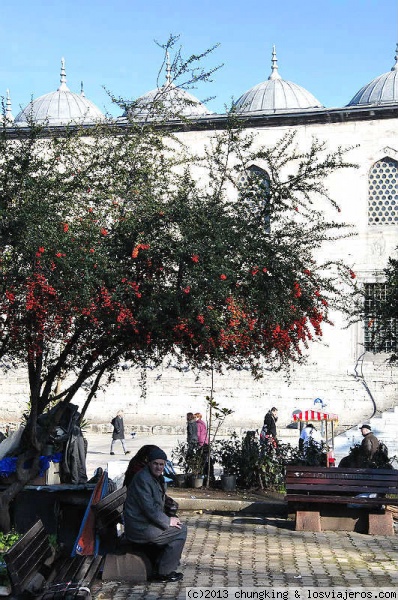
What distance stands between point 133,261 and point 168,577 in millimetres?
3040

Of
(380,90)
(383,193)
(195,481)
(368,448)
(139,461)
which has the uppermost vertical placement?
(380,90)

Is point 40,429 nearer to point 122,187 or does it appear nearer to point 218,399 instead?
point 122,187

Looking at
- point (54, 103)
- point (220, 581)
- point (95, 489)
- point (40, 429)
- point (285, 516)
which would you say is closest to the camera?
point (220, 581)

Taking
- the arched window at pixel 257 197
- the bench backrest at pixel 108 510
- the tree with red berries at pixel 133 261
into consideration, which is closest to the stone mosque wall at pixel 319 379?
the arched window at pixel 257 197

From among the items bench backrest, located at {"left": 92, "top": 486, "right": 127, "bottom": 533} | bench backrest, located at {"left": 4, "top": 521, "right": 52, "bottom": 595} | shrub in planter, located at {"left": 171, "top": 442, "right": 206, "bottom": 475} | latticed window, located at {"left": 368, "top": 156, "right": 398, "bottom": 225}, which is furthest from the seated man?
latticed window, located at {"left": 368, "top": 156, "right": 398, "bottom": 225}

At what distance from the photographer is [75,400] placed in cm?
2983

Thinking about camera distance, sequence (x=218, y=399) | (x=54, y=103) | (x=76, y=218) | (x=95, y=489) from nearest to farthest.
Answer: (x=95, y=489), (x=76, y=218), (x=218, y=399), (x=54, y=103)

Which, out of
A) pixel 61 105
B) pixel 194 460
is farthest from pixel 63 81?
pixel 194 460

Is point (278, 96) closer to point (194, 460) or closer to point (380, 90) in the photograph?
point (380, 90)

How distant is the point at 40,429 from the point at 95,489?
188 centimetres

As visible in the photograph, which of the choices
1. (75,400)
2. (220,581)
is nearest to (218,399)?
(75,400)

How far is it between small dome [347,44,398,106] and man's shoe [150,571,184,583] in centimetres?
2863

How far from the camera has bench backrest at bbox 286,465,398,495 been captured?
10.5 m

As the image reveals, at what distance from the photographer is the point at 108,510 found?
8438 mm
